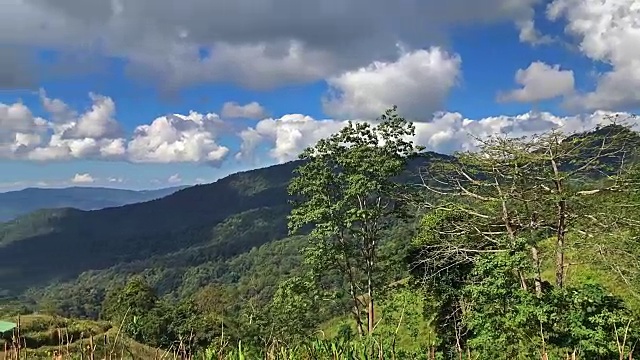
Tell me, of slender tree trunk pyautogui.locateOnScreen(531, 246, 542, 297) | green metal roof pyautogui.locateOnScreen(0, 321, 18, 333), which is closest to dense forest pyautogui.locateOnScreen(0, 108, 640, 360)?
Result: slender tree trunk pyautogui.locateOnScreen(531, 246, 542, 297)

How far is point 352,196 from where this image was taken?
2508 cm

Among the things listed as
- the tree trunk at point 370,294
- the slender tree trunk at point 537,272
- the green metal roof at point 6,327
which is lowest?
the tree trunk at point 370,294

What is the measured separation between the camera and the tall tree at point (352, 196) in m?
24.4

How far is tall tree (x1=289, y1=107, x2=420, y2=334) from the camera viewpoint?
24422mm

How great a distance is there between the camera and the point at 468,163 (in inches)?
742

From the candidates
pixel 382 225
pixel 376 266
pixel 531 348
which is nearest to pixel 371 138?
pixel 382 225

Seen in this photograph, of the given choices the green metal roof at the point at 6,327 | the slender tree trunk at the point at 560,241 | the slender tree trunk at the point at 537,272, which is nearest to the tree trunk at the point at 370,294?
the slender tree trunk at the point at 537,272

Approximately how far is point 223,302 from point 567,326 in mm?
63471

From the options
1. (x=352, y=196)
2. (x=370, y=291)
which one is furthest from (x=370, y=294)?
(x=352, y=196)

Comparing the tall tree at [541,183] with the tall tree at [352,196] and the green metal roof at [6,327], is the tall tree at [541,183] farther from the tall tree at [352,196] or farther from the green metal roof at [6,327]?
the green metal roof at [6,327]

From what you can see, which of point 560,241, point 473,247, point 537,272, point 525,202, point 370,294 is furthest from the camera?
point 370,294

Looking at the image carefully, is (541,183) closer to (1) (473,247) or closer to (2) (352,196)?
(1) (473,247)

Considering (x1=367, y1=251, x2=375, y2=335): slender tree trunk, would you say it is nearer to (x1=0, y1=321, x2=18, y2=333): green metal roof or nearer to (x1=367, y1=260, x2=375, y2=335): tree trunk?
(x1=367, y1=260, x2=375, y2=335): tree trunk

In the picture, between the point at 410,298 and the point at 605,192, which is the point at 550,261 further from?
the point at 410,298
